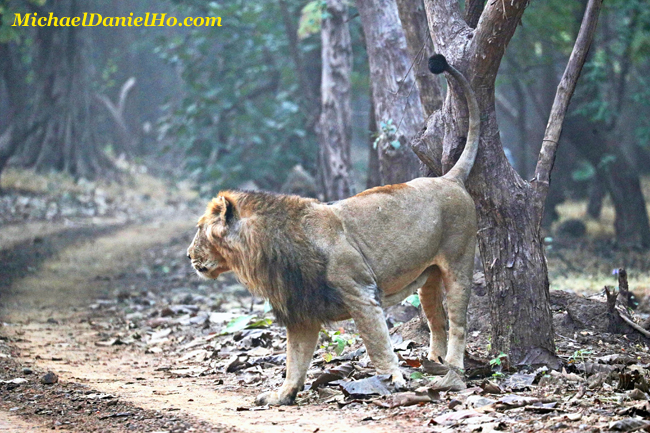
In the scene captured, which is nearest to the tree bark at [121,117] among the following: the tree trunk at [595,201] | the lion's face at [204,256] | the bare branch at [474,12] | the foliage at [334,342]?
the tree trunk at [595,201]

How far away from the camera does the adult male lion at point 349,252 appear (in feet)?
15.4

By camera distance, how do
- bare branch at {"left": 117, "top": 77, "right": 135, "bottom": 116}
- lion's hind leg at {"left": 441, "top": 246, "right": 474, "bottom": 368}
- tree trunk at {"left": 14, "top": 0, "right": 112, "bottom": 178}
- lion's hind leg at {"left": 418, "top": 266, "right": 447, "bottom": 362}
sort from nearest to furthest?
1. lion's hind leg at {"left": 441, "top": 246, "right": 474, "bottom": 368}
2. lion's hind leg at {"left": 418, "top": 266, "right": 447, "bottom": 362}
3. tree trunk at {"left": 14, "top": 0, "right": 112, "bottom": 178}
4. bare branch at {"left": 117, "top": 77, "right": 135, "bottom": 116}

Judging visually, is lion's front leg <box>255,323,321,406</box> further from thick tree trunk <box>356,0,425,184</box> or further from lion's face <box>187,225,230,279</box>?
thick tree trunk <box>356,0,425,184</box>

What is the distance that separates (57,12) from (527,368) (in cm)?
1943

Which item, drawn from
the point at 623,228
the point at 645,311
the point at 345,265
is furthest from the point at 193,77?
the point at 345,265

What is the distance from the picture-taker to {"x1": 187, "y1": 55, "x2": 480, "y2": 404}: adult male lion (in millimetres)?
4703

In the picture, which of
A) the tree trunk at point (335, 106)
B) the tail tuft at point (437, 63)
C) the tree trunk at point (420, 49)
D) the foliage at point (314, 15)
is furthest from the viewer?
the tree trunk at point (335, 106)

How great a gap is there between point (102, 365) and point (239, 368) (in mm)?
1325

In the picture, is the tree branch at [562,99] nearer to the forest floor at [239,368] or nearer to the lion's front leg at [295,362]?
the forest floor at [239,368]

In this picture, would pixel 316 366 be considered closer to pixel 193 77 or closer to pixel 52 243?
pixel 52 243

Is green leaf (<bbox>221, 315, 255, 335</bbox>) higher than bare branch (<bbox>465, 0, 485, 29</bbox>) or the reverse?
the reverse

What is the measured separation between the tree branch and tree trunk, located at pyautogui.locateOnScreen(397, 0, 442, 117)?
165cm

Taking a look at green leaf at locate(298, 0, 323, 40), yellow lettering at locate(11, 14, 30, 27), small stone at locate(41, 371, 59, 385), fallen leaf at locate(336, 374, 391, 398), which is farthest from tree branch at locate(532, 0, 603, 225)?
yellow lettering at locate(11, 14, 30, 27)

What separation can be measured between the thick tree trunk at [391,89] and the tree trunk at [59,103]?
14297 mm
